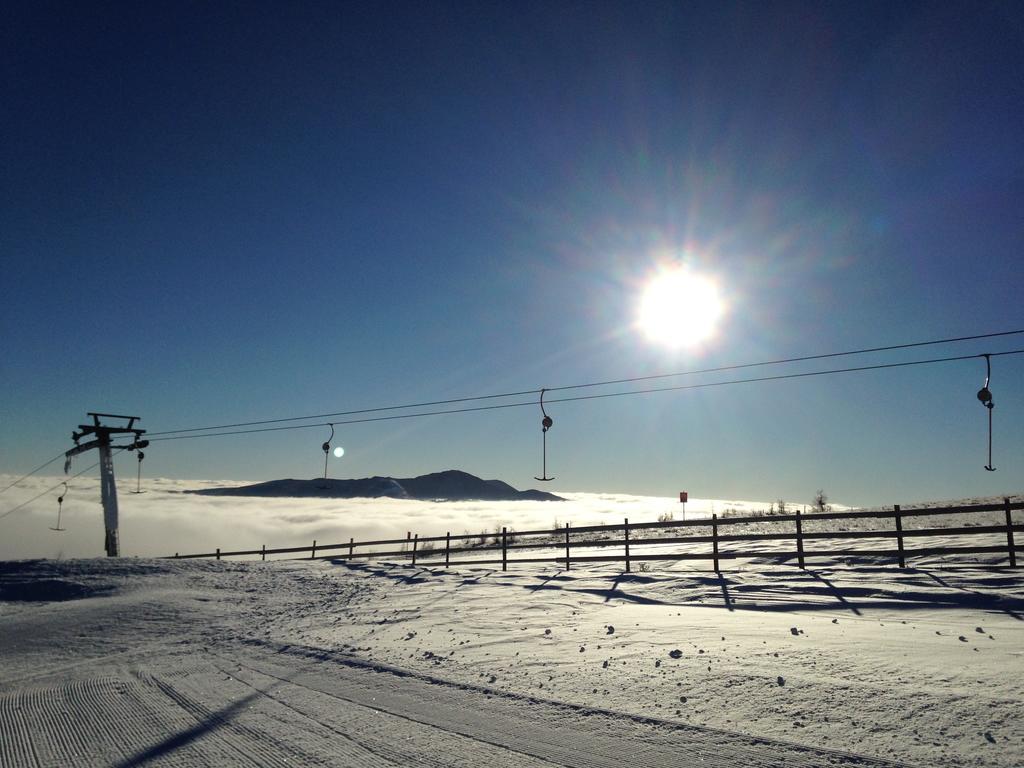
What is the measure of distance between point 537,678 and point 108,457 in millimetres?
28971

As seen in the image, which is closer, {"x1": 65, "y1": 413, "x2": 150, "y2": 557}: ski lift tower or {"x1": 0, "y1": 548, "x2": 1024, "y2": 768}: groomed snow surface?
{"x1": 0, "y1": 548, "x2": 1024, "y2": 768}: groomed snow surface

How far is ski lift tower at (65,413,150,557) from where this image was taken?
27.2m

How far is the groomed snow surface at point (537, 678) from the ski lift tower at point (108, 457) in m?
15.1

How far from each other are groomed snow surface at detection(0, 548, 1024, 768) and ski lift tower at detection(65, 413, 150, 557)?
15141 mm

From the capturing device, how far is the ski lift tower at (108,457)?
27.2 meters

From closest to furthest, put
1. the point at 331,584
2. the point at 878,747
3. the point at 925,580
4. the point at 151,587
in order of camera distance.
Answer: the point at 878,747, the point at 925,580, the point at 151,587, the point at 331,584

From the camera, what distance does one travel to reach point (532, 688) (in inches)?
248

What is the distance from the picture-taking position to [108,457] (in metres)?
28.3

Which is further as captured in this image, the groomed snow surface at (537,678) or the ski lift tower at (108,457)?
the ski lift tower at (108,457)

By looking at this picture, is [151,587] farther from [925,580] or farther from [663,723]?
[925,580]

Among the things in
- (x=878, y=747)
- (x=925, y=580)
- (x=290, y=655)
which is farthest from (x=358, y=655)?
(x=925, y=580)

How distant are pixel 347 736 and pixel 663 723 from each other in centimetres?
269

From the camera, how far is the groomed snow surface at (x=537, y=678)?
4688 millimetres

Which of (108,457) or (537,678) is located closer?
(537,678)
